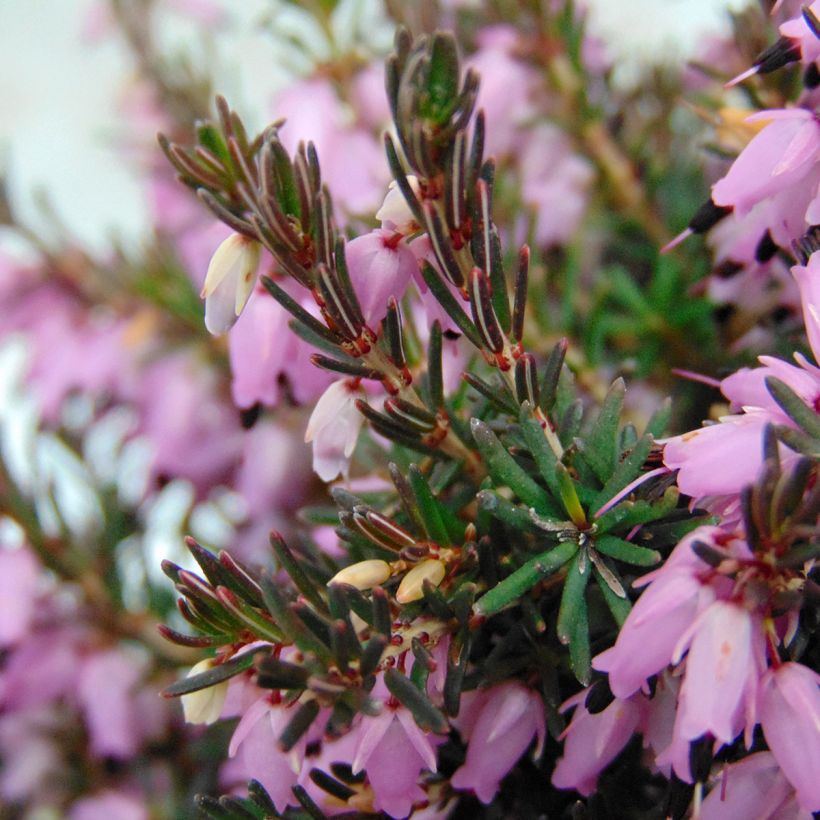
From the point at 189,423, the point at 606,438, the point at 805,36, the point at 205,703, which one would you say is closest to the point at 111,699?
the point at 189,423

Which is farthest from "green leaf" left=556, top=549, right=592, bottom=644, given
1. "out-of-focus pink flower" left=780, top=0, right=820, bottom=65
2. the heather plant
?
"out-of-focus pink flower" left=780, top=0, right=820, bottom=65

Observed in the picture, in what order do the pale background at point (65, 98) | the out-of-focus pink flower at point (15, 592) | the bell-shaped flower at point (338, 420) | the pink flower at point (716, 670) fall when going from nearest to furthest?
1. the pink flower at point (716, 670)
2. the bell-shaped flower at point (338, 420)
3. the out-of-focus pink flower at point (15, 592)
4. the pale background at point (65, 98)

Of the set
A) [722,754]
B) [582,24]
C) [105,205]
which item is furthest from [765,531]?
[105,205]

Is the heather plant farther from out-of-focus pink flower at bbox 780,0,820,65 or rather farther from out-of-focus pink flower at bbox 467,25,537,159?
out-of-focus pink flower at bbox 467,25,537,159

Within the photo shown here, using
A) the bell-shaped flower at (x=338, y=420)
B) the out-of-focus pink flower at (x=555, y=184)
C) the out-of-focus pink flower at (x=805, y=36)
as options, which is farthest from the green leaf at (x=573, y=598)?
the out-of-focus pink flower at (x=555, y=184)

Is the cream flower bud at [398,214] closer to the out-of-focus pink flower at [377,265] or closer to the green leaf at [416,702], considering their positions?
the out-of-focus pink flower at [377,265]

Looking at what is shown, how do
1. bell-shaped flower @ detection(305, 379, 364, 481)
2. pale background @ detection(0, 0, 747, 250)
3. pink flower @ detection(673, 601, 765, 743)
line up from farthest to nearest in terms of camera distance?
1. pale background @ detection(0, 0, 747, 250)
2. bell-shaped flower @ detection(305, 379, 364, 481)
3. pink flower @ detection(673, 601, 765, 743)

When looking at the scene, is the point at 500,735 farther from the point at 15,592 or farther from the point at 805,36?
the point at 15,592
